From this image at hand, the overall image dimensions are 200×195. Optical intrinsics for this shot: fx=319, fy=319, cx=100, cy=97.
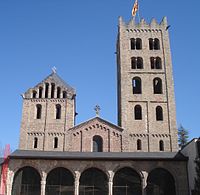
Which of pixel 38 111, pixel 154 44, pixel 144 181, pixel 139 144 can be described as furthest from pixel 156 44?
pixel 144 181

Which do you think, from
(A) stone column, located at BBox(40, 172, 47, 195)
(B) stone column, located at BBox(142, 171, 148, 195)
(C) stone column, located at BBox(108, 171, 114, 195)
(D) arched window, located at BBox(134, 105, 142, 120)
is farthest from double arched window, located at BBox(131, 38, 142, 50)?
(A) stone column, located at BBox(40, 172, 47, 195)

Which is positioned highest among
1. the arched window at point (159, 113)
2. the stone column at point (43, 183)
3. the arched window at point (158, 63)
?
the arched window at point (158, 63)

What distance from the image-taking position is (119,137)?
33031 millimetres

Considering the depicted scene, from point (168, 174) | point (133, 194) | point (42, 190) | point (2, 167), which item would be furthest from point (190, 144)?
point (2, 167)

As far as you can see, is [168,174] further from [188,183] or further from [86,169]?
[86,169]

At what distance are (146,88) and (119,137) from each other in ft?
21.7

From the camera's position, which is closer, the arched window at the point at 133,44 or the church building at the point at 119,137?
the church building at the point at 119,137

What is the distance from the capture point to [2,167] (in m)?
26.0

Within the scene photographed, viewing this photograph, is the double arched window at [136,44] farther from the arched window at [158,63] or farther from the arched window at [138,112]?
the arched window at [138,112]

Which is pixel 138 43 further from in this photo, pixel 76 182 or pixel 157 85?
pixel 76 182

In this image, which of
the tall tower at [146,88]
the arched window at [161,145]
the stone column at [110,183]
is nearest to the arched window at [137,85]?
the tall tower at [146,88]

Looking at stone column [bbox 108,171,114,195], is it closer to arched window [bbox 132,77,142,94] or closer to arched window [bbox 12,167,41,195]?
arched window [bbox 12,167,41,195]

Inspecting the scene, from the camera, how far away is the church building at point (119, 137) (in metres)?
25.9

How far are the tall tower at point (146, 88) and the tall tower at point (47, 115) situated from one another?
19.5 ft
